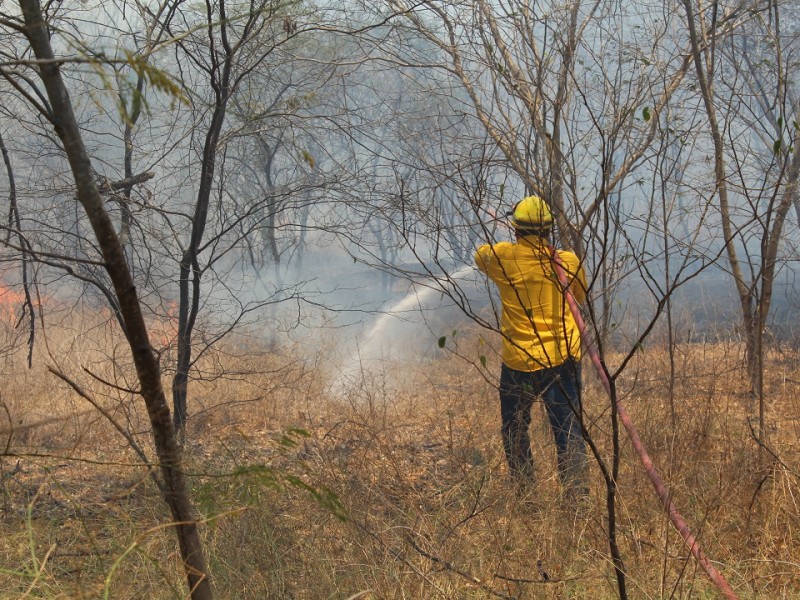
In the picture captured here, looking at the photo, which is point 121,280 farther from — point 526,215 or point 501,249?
point 501,249

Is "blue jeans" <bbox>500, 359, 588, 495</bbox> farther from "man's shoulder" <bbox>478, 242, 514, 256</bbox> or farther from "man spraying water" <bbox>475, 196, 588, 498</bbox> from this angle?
"man's shoulder" <bbox>478, 242, 514, 256</bbox>

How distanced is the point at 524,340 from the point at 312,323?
31.1 feet

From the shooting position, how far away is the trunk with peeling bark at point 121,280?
1.52 m

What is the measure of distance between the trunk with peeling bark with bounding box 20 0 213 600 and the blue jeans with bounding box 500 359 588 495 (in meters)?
2.41

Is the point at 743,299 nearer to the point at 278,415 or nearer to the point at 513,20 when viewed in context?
the point at 513,20

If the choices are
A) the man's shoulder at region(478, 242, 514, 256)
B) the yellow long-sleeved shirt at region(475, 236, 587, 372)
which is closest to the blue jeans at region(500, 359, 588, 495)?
the yellow long-sleeved shirt at region(475, 236, 587, 372)

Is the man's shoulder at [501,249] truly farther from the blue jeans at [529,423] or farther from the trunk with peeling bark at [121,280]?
the trunk with peeling bark at [121,280]

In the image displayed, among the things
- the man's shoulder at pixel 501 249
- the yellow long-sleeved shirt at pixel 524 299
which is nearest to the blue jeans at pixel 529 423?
the yellow long-sleeved shirt at pixel 524 299

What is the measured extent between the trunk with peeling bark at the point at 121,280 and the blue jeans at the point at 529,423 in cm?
241

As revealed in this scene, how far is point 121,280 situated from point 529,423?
3.12 meters

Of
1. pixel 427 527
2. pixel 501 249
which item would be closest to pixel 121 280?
pixel 427 527

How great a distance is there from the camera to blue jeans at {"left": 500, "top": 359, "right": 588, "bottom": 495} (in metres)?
4.05

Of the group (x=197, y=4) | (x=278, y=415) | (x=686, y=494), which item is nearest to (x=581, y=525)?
(x=686, y=494)

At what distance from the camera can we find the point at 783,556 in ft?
11.4
